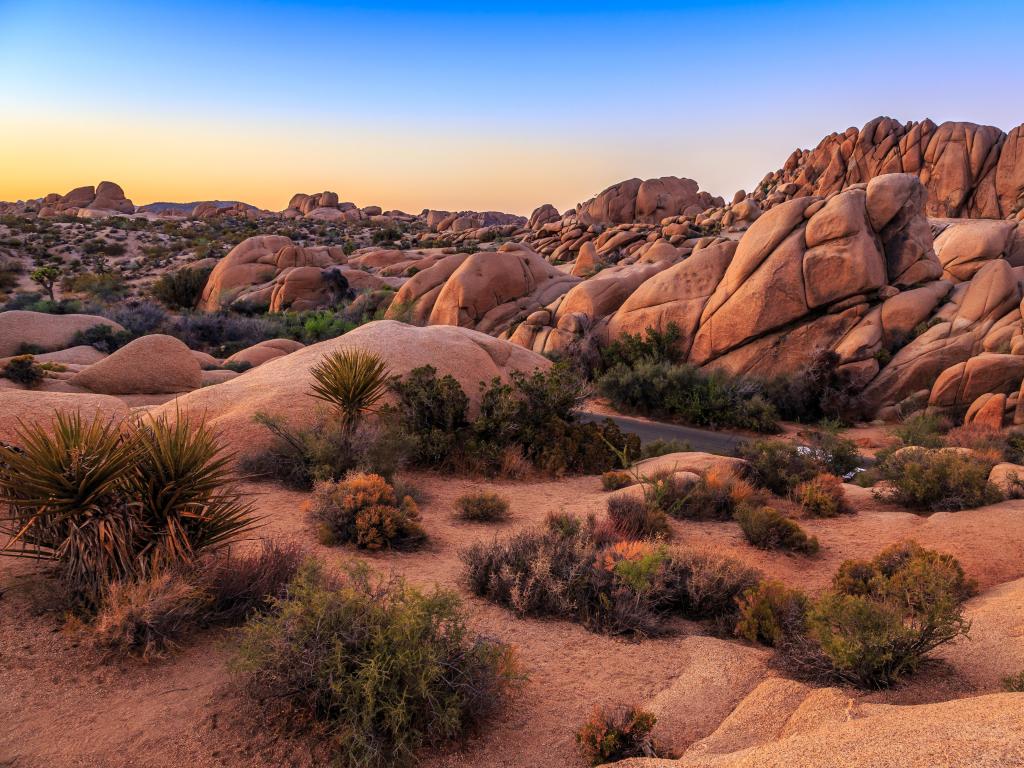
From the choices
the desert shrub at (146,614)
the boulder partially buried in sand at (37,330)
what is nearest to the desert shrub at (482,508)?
the desert shrub at (146,614)

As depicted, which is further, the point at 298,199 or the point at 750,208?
the point at 298,199

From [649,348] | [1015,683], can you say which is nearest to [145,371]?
[649,348]

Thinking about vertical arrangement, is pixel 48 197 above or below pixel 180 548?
above

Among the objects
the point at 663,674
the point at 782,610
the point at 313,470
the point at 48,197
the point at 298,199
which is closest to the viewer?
the point at 663,674

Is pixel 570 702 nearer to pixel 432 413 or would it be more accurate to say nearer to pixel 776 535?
pixel 776 535

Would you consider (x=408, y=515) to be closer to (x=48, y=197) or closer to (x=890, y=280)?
(x=890, y=280)

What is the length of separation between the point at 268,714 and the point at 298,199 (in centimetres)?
12763

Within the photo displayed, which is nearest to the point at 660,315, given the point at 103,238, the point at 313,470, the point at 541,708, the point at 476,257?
the point at 476,257

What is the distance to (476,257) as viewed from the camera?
31562mm

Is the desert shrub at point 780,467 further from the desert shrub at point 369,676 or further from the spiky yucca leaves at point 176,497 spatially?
the spiky yucca leaves at point 176,497

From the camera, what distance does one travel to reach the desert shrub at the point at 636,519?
8594mm

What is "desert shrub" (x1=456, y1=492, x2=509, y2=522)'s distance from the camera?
9539mm

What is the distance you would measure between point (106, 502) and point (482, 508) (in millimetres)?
5167

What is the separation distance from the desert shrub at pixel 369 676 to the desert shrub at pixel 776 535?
5.38 meters
